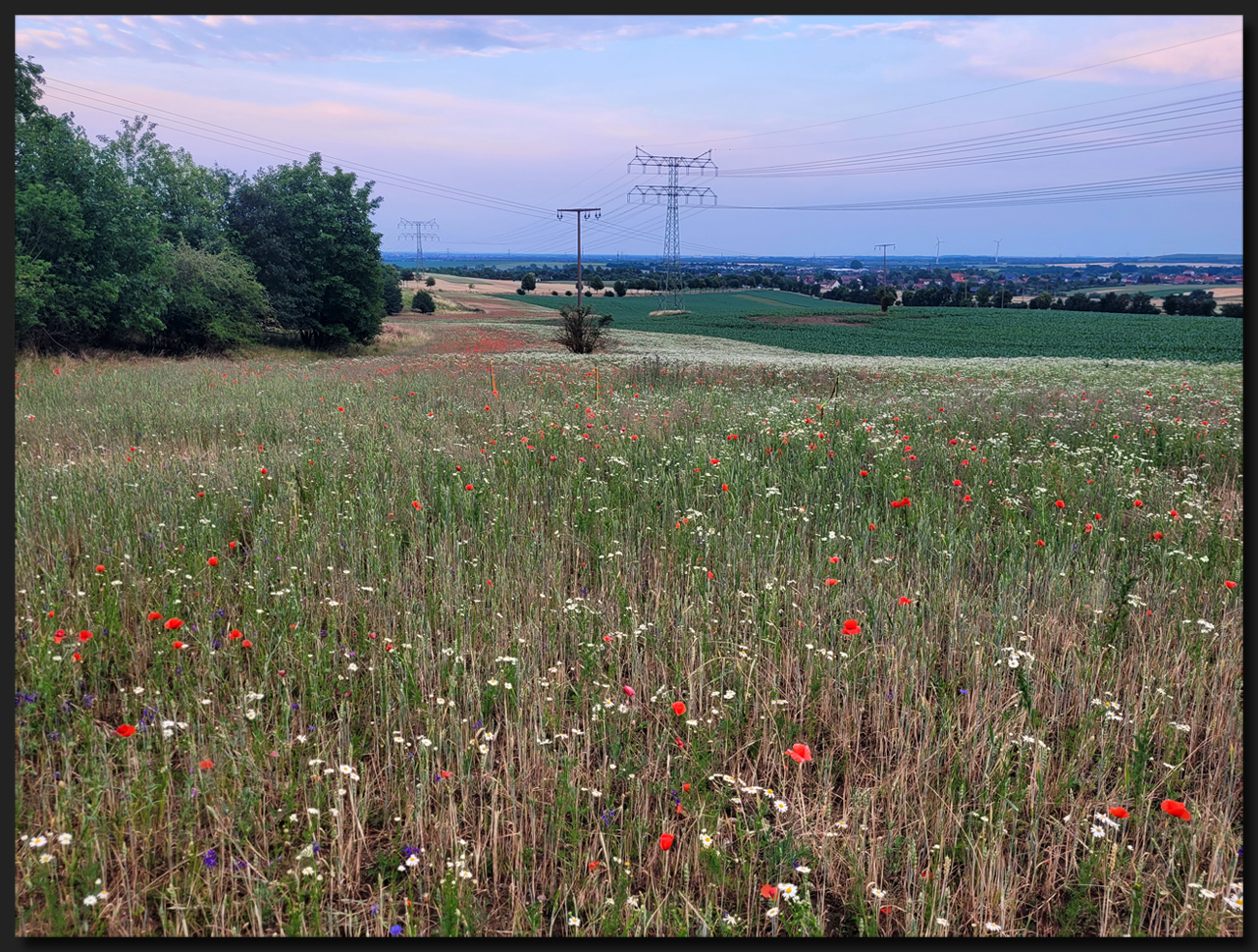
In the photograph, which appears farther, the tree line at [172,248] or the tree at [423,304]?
the tree at [423,304]

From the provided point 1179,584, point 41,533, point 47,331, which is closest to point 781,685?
point 1179,584

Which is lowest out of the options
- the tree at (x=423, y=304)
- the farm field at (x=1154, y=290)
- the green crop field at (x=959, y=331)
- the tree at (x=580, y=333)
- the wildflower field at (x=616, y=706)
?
the wildflower field at (x=616, y=706)

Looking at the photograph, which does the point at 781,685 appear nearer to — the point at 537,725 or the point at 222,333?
the point at 537,725

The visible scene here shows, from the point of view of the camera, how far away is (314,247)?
47.3 meters

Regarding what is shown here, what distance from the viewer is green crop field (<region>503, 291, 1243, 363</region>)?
49.7 meters

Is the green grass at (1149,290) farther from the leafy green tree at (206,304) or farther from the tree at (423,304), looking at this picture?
the leafy green tree at (206,304)

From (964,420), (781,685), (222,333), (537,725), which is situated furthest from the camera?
(222,333)

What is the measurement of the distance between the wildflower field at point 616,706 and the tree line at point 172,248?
11289mm

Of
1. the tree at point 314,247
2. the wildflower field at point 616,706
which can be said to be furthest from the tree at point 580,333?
the wildflower field at point 616,706

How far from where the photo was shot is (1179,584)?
463 centimetres

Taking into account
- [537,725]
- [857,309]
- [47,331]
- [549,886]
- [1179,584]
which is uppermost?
[857,309]

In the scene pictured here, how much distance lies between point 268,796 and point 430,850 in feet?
2.22

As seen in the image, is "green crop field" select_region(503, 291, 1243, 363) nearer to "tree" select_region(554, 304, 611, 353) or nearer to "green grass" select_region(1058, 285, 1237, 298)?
"green grass" select_region(1058, 285, 1237, 298)

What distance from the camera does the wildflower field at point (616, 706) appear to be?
2.43 m
